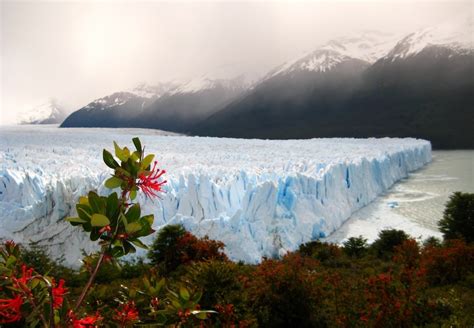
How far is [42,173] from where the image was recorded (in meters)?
10.2

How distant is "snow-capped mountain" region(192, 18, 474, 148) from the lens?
54.1m

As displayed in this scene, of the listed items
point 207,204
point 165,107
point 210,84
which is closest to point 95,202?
point 207,204

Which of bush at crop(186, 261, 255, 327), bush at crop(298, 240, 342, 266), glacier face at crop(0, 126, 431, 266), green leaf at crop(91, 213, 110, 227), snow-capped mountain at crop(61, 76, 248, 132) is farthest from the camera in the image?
snow-capped mountain at crop(61, 76, 248, 132)

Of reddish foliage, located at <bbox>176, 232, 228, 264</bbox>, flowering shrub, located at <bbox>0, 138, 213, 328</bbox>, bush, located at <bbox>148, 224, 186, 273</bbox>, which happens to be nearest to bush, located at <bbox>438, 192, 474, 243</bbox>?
reddish foliage, located at <bbox>176, 232, 228, 264</bbox>

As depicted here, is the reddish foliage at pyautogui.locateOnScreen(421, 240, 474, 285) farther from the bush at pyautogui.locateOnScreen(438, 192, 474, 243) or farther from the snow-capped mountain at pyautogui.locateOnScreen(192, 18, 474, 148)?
the snow-capped mountain at pyautogui.locateOnScreen(192, 18, 474, 148)

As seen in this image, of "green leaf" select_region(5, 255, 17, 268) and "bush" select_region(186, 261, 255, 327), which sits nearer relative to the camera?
"green leaf" select_region(5, 255, 17, 268)

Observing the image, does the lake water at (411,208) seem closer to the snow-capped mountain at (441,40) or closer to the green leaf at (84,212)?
the green leaf at (84,212)

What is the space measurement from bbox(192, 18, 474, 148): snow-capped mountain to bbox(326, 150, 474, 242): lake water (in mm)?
28920

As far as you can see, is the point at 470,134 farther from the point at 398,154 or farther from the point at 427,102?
the point at 398,154

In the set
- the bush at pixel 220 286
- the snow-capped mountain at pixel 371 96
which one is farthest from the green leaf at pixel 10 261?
the snow-capped mountain at pixel 371 96

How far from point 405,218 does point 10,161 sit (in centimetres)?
1455

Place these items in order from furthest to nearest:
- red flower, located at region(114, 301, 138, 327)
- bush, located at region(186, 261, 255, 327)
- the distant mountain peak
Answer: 1. the distant mountain peak
2. bush, located at region(186, 261, 255, 327)
3. red flower, located at region(114, 301, 138, 327)

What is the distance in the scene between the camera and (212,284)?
13.1ft

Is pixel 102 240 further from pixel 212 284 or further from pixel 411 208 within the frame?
pixel 411 208
